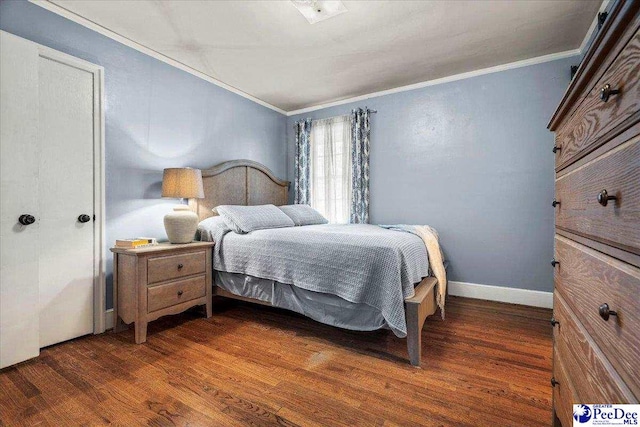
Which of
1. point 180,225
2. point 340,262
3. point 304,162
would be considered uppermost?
point 304,162

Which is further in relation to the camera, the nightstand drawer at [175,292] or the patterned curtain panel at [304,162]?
the patterned curtain panel at [304,162]

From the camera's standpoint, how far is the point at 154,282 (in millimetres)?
2186

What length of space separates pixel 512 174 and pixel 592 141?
2604 millimetres

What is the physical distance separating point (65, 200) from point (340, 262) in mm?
2079

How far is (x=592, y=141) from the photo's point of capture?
77 cm

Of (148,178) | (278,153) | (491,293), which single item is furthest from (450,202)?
(148,178)

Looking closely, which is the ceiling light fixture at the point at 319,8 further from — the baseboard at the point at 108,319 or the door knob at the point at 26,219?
the baseboard at the point at 108,319

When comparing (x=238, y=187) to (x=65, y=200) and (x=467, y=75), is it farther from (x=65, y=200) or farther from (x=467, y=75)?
(x=467, y=75)

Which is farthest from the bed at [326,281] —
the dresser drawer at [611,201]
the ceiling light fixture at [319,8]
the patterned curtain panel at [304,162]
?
the ceiling light fixture at [319,8]

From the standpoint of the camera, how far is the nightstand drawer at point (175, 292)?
85.4 inches

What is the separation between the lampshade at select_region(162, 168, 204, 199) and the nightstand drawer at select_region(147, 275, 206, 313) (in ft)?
2.45

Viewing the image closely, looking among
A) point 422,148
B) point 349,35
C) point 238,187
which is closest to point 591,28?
point 422,148

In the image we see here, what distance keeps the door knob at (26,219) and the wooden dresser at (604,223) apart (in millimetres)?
2771

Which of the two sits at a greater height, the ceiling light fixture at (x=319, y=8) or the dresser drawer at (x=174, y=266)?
the ceiling light fixture at (x=319, y=8)
